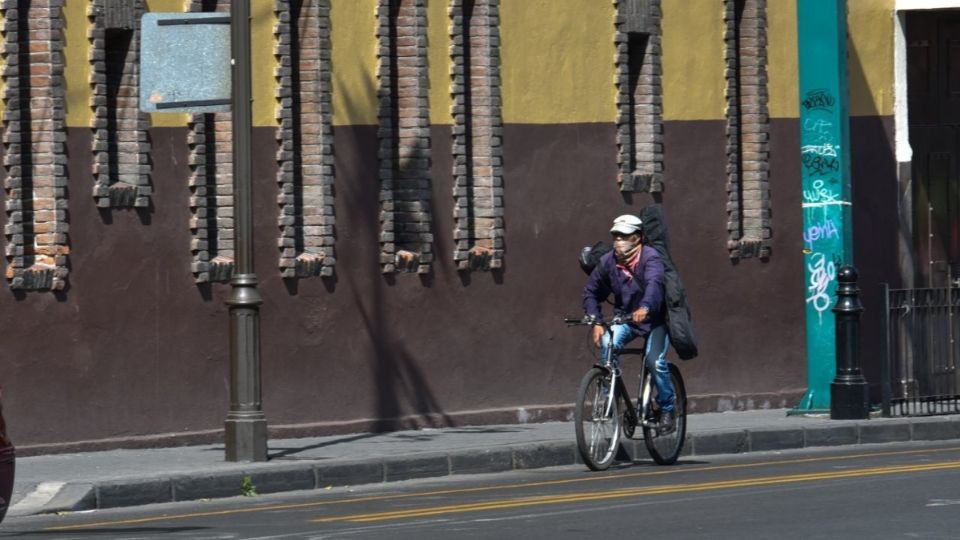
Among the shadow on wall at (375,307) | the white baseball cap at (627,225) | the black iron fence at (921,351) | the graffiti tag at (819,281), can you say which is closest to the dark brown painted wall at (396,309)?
the shadow on wall at (375,307)

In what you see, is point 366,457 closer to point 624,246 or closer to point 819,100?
point 624,246

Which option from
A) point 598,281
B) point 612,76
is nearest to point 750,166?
point 612,76

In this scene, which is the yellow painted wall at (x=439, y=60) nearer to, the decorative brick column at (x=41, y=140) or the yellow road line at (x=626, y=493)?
the decorative brick column at (x=41, y=140)

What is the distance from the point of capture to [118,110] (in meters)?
18.2

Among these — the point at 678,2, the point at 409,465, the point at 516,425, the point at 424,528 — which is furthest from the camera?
the point at 678,2

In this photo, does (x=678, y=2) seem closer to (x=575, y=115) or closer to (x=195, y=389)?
(x=575, y=115)

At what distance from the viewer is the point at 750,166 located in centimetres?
2328

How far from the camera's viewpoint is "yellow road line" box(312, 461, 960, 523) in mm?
13438

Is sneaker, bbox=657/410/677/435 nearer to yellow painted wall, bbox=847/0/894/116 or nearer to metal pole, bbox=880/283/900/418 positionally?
metal pole, bbox=880/283/900/418

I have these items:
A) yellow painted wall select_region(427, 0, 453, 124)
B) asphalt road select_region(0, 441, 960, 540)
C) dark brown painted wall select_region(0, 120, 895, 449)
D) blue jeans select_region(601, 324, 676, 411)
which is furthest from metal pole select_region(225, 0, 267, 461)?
yellow painted wall select_region(427, 0, 453, 124)

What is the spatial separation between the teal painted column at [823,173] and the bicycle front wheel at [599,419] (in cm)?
504

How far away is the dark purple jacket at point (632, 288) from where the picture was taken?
54.7ft

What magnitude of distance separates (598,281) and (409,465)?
1888mm

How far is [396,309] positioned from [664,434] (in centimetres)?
371
